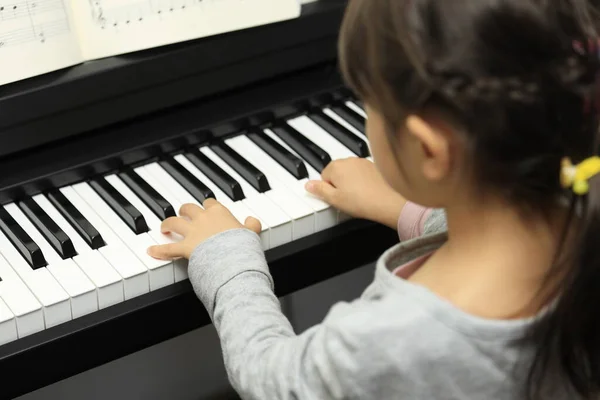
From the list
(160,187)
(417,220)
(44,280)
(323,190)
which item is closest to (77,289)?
(44,280)

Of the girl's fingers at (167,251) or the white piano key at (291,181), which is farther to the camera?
the white piano key at (291,181)

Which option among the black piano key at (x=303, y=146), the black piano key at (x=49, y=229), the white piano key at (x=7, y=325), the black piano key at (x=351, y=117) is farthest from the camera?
the black piano key at (x=351, y=117)

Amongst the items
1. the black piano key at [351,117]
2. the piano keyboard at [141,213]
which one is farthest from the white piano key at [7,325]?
the black piano key at [351,117]

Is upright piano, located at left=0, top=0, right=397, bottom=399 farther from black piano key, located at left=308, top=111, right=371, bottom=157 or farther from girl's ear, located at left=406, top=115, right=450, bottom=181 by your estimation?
girl's ear, located at left=406, top=115, right=450, bottom=181

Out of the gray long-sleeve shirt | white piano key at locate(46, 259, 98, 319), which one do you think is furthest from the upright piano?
the gray long-sleeve shirt

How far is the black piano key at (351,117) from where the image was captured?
161 cm

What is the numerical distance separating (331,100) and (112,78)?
0.40m

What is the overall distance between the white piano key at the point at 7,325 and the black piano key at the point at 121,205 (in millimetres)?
216

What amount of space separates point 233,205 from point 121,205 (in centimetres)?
15

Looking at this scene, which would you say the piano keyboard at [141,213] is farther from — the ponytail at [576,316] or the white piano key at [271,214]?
the ponytail at [576,316]

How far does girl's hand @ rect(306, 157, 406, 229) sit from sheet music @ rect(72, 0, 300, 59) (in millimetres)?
281

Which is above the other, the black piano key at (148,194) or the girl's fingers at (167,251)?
the black piano key at (148,194)

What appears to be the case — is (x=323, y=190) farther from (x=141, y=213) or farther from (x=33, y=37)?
(x=33, y=37)

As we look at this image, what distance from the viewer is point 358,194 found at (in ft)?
4.59
